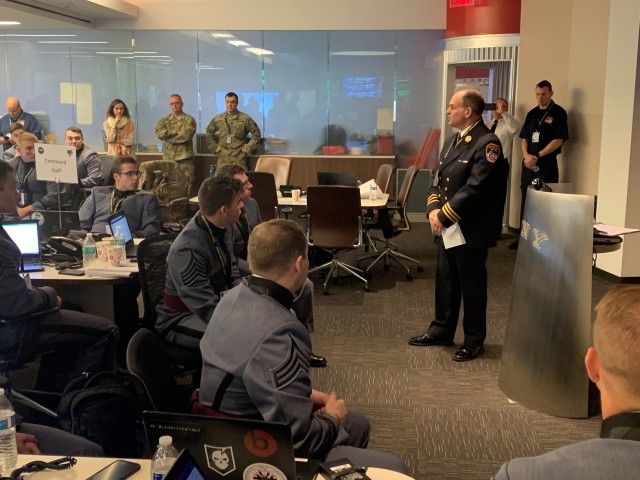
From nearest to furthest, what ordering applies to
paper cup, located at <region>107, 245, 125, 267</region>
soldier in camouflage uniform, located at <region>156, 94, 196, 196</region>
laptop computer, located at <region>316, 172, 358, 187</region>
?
paper cup, located at <region>107, 245, 125, 267</region>, laptop computer, located at <region>316, 172, 358, 187</region>, soldier in camouflage uniform, located at <region>156, 94, 196, 196</region>

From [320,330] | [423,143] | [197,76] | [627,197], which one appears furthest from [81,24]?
[627,197]

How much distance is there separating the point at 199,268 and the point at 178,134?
7216 millimetres

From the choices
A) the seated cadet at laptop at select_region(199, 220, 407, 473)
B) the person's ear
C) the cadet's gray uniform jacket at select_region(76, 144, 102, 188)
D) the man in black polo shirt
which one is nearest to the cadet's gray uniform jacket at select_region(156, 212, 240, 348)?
the seated cadet at laptop at select_region(199, 220, 407, 473)

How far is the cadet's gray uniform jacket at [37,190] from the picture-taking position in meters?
6.34

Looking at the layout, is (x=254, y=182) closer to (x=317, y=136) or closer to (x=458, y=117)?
(x=458, y=117)

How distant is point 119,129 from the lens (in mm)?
9492

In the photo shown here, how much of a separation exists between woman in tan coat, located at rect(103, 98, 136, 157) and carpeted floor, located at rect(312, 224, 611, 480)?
452 cm

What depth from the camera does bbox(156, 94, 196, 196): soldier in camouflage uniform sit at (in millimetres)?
10242

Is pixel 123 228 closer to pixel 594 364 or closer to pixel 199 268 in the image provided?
pixel 199 268

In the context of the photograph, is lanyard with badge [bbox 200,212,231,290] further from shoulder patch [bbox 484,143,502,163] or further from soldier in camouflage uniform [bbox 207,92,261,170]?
soldier in camouflage uniform [bbox 207,92,261,170]

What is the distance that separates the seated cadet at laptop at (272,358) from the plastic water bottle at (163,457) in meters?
0.38

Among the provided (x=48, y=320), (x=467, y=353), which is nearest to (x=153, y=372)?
(x=48, y=320)

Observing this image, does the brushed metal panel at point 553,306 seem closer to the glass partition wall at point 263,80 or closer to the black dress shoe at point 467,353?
the black dress shoe at point 467,353

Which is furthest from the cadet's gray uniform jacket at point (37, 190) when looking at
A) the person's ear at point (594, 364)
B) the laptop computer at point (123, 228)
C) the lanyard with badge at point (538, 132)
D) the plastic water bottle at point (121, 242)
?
the person's ear at point (594, 364)
